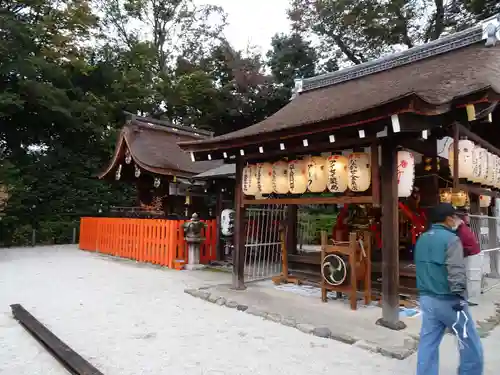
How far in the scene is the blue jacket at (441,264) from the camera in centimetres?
290

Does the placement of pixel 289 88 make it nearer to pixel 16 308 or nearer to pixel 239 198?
pixel 239 198

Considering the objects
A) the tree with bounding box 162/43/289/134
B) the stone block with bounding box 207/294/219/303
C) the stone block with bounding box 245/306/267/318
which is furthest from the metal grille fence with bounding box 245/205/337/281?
the tree with bounding box 162/43/289/134

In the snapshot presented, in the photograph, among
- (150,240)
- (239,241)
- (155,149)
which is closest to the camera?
(239,241)

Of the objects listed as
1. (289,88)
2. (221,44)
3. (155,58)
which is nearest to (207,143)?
(289,88)

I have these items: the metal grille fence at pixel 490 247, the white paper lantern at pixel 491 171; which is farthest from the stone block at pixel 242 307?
the metal grille fence at pixel 490 247

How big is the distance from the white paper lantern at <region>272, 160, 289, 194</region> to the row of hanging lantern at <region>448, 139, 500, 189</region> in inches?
102

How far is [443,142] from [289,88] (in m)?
16.3

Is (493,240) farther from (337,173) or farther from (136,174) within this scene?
(136,174)

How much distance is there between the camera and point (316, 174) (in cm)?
590

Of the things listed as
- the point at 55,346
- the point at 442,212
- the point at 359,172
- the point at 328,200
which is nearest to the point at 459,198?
the point at 359,172

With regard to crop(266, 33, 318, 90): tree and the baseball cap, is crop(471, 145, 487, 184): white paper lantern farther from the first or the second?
crop(266, 33, 318, 90): tree

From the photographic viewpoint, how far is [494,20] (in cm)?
671

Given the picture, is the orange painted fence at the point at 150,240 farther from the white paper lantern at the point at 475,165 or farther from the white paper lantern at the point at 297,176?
the white paper lantern at the point at 475,165

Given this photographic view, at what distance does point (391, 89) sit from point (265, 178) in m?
2.75
